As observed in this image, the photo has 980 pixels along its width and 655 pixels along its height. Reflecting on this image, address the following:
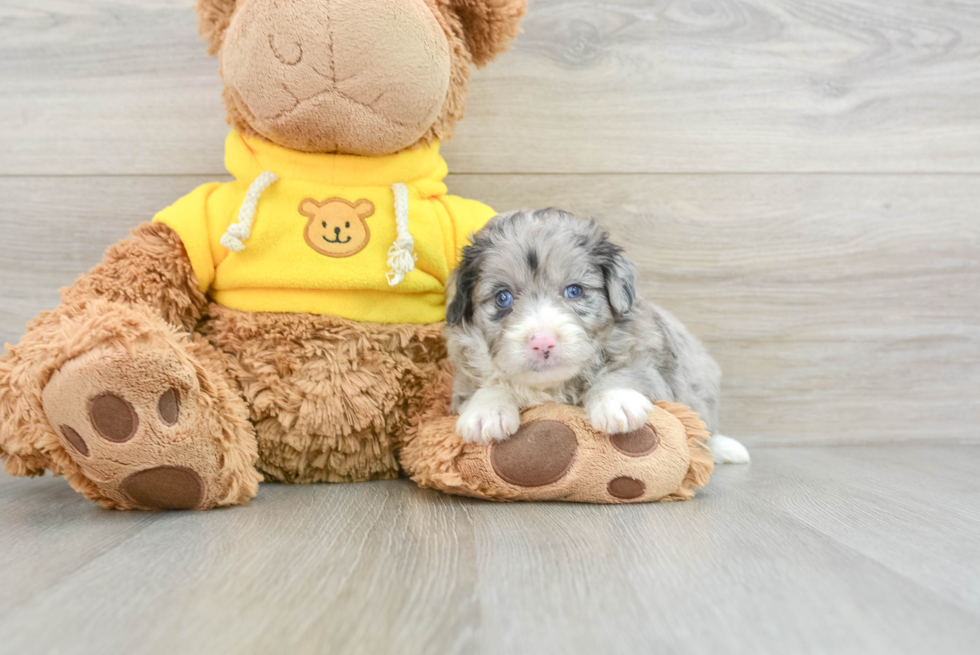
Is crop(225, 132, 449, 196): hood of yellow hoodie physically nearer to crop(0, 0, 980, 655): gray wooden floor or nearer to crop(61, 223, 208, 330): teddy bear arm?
crop(61, 223, 208, 330): teddy bear arm

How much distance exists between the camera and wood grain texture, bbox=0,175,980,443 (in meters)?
2.28

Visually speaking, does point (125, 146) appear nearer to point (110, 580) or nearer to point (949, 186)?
point (110, 580)

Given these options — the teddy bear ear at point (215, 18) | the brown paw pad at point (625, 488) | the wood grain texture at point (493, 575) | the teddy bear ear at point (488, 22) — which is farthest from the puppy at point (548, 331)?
the teddy bear ear at point (215, 18)

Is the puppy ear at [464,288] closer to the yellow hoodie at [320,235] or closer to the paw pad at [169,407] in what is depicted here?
the yellow hoodie at [320,235]

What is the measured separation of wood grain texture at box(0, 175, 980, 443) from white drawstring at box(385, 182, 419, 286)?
556 mm

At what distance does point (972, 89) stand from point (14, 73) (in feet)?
9.80

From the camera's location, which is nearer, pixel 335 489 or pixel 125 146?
pixel 335 489

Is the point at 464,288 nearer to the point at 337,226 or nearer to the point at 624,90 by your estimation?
the point at 337,226

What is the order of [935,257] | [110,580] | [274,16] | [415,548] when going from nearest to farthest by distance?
1. [110,580]
2. [415,548]
3. [274,16]
4. [935,257]

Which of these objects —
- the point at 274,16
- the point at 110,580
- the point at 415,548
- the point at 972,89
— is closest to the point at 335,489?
the point at 415,548

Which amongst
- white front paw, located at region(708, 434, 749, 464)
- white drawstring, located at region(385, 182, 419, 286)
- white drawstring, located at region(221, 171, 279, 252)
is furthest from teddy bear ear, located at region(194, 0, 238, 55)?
white front paw, located at region(708, 434, 749, 464)

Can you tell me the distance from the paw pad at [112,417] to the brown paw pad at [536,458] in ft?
2.31

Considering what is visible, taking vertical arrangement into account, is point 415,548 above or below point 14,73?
below

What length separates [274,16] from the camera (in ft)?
5.03
